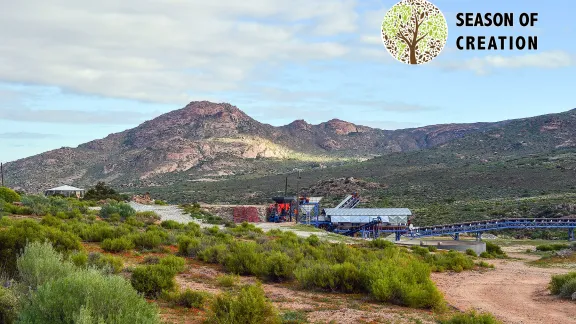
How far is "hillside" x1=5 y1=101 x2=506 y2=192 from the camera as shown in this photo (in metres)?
108

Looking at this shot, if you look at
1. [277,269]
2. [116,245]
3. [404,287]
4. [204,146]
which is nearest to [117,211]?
[116,245]

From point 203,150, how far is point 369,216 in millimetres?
86025

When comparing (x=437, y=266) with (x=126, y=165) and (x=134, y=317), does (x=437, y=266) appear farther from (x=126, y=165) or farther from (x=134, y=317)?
(x=126, y=165)

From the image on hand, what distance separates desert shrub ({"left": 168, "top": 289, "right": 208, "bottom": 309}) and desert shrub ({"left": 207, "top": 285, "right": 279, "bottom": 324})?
1361 mm

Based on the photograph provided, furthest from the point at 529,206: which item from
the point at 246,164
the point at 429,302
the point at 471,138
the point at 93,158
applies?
the point at 93,158

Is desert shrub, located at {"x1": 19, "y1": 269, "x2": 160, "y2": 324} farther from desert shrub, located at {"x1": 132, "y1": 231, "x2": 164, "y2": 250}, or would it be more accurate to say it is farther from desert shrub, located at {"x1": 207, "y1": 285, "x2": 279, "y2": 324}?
desert shrub, located at {"x1": 132, "y1": 231, "x2": 164, "y2": 250}

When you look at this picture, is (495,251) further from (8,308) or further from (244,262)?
(8,308)

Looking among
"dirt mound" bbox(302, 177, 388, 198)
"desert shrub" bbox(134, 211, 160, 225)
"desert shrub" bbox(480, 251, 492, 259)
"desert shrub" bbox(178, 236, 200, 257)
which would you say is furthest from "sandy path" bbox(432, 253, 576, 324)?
"dirt mound" bbox(302, 177, 388, 198)

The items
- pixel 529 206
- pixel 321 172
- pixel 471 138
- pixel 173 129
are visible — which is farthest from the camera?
pixel 173 129

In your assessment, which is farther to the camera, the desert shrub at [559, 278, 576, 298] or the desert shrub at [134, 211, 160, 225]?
the desert shrub at [134, 211, 160, 225]

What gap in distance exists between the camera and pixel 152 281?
1175cm

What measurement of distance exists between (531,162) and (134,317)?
81857 millimetres

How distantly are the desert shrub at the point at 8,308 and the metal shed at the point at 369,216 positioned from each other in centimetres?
3571

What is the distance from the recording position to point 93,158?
4764 inches
